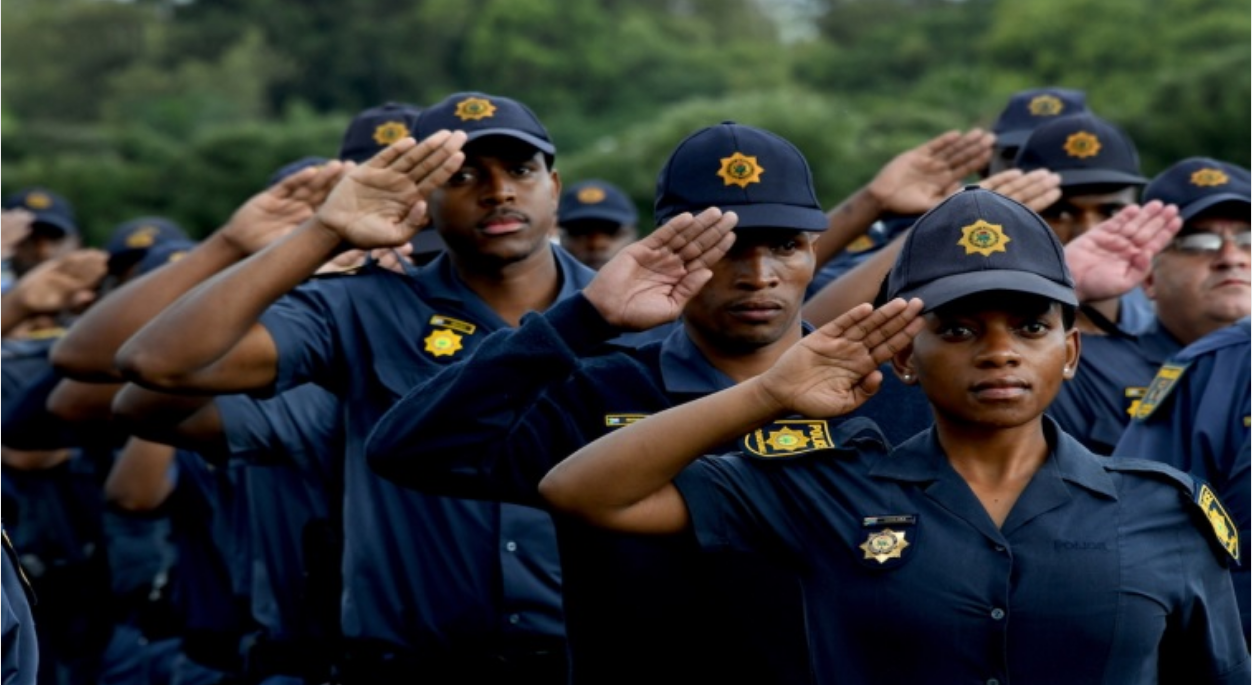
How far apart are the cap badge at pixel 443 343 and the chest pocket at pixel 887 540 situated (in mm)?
2202

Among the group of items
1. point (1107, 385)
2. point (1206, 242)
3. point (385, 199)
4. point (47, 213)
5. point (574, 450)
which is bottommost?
point (47, 213)

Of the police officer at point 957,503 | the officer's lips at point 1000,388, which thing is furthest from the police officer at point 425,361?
the officer's lips at point 1000,388

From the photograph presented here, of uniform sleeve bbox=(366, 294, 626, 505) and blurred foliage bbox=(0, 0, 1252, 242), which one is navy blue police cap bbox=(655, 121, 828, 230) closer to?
uniform sleeve bbox=(366, 294, 626, 505)

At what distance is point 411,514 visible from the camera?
667 centimetres

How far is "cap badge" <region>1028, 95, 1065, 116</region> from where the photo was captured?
31.9 feet

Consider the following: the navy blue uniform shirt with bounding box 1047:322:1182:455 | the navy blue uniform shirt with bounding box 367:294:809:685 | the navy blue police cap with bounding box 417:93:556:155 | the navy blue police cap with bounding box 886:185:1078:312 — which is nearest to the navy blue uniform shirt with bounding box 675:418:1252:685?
the navy blue police cap with bounding box 886:185:1078:312

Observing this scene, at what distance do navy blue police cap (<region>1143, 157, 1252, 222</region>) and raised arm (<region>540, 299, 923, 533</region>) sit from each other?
10.0 ft

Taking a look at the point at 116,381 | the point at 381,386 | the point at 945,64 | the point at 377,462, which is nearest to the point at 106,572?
the point at 116,381

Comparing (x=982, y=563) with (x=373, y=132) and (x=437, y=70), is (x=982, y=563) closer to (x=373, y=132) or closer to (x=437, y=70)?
(x=373, y=132)

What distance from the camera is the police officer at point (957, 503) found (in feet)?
15.2

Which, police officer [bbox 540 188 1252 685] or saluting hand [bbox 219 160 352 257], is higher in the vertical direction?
police officer [bbox 540 188 1252 685]

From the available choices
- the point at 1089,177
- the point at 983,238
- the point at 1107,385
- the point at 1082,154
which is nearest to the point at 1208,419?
the point at 1107,385

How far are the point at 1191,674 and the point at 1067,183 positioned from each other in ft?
11.6

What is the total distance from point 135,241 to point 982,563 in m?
7.68
